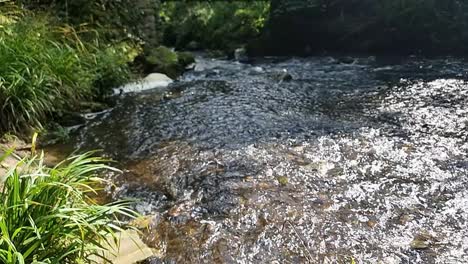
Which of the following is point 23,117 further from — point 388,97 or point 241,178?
point 388,97

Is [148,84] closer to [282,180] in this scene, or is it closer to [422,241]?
[282,180]

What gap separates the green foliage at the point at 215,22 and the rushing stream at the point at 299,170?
7.20 meters

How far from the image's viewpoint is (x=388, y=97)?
20.5ft

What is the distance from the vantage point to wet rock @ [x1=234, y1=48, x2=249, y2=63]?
1179 centimetres

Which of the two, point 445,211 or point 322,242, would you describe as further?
point 445,211

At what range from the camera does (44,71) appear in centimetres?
520

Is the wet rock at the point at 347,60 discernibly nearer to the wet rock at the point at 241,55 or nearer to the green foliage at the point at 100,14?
the wet rock at the point at 241,55

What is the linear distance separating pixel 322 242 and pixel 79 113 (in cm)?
423

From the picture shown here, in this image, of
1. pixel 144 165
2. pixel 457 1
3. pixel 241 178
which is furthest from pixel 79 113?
pixel 457 1

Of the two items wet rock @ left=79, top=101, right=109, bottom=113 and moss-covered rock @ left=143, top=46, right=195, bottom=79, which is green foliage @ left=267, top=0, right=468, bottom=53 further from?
wet rock @ left=79, top=101, right=109, bottom=113

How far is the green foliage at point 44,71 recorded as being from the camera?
15.5 ft

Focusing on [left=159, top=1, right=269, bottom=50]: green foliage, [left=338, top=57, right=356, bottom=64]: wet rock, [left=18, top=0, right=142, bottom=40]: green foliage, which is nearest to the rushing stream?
[left=18, top=0, right=142, bottom=40]: green foliage

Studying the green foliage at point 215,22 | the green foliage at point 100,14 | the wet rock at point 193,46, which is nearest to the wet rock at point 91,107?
the green foliage at point 100,14

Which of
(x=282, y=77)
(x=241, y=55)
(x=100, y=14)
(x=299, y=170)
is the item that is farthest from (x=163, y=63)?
(x=299, y=170)
